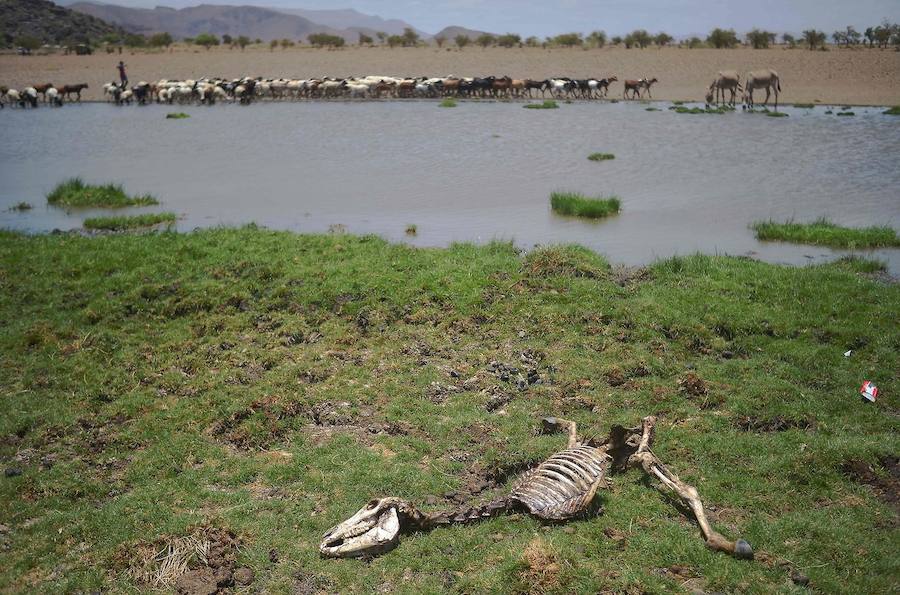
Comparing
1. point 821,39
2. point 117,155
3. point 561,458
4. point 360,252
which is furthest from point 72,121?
point 821,39

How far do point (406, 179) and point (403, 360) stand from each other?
441 inches

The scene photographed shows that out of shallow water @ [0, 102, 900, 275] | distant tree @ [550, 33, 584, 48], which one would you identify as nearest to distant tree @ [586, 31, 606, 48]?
distant tree @ [550, 33, 584, 48]

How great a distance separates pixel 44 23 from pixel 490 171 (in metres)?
81.3

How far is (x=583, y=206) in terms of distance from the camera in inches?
563

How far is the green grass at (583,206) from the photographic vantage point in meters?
14.2

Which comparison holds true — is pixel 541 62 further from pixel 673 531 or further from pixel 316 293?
pixel 673 531

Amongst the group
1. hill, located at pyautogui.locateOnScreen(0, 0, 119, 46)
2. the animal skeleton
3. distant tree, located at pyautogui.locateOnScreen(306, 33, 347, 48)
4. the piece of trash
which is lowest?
the animal skeleton

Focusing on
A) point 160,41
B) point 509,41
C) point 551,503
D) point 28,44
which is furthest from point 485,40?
point 551,503

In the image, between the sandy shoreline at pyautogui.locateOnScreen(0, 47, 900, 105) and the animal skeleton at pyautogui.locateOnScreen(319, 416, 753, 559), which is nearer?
the animal skeleton at pyautogui.locateOnScreen(319, 416, 753, 559)

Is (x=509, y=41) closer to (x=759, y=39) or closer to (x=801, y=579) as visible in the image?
(x=759, y=39)

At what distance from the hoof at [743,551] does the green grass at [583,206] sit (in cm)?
993

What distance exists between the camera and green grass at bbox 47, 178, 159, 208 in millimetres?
15719

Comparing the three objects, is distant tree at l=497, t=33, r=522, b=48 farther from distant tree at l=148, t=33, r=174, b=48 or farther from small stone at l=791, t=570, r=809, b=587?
small stone at l=791, t=570, r=809, b=587

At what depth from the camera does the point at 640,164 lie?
20.3 meters
